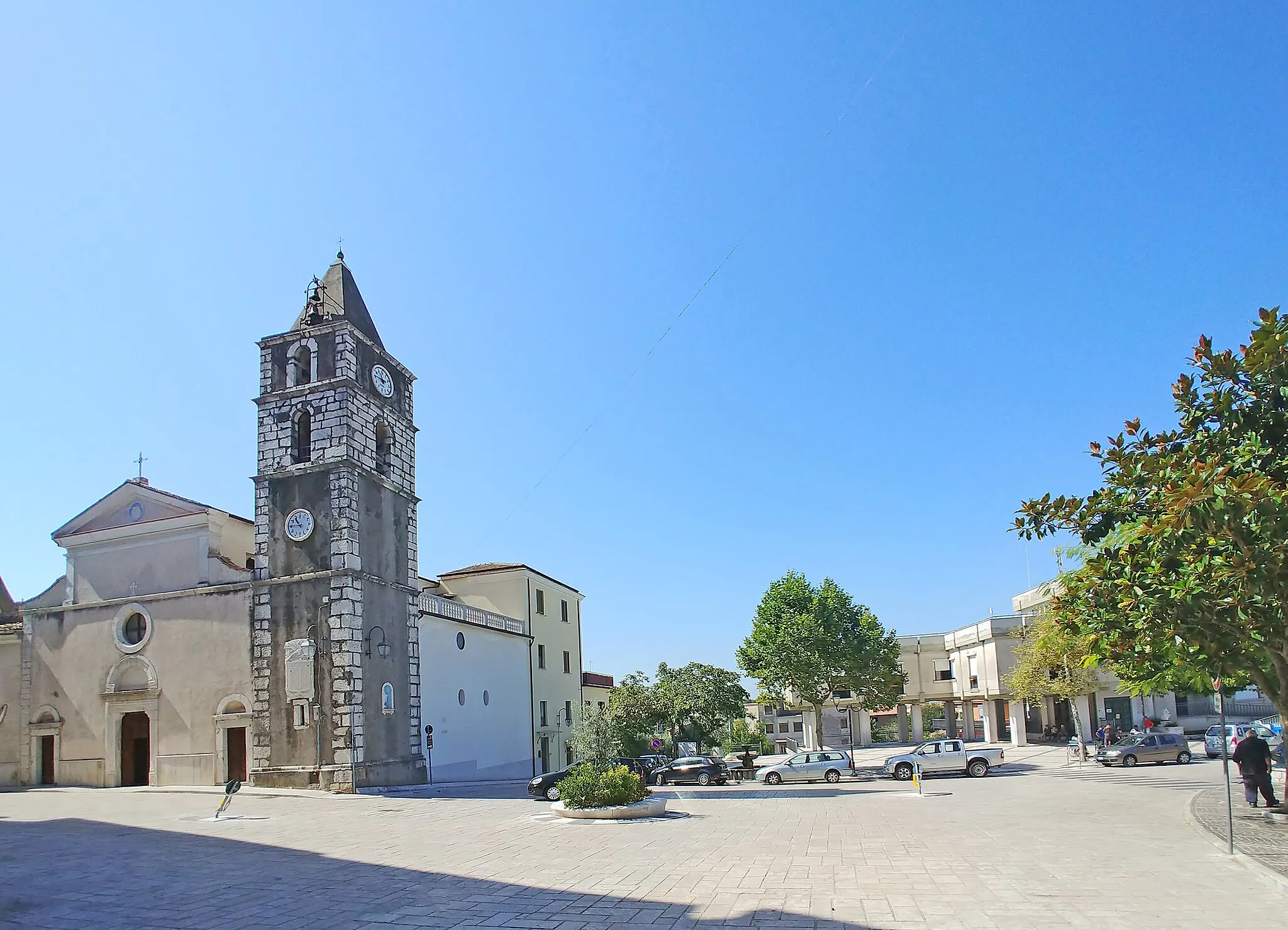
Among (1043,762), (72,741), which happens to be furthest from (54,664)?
(1043,762)

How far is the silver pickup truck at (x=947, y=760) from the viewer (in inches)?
1340

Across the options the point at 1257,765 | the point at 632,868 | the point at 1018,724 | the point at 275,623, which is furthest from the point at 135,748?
the point at 1018,724

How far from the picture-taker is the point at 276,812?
22188 millimetres

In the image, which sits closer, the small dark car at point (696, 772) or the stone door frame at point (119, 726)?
the stone door frame at point (119, 726)

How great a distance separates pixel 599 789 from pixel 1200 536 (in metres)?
12.9

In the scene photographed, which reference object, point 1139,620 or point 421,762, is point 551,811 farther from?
point 1139,620

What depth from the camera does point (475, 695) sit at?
123ft

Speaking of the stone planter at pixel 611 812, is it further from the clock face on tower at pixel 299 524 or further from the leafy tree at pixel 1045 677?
the leafy tree at pixel 1045 677

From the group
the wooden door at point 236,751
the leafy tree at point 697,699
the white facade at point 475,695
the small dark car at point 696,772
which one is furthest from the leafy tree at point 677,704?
the wooden door at point 236,751

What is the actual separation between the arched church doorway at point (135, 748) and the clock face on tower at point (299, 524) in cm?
875

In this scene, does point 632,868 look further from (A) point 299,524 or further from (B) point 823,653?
(B) point 823,653

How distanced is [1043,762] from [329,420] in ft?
109

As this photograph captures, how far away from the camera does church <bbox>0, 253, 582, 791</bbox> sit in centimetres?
2819

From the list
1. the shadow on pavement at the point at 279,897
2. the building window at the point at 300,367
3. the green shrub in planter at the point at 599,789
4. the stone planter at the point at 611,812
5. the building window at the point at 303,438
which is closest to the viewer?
the shadow on pavement at the point at 279,897
